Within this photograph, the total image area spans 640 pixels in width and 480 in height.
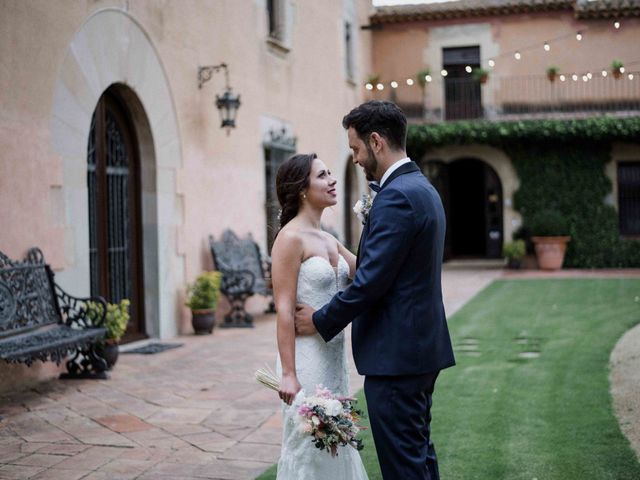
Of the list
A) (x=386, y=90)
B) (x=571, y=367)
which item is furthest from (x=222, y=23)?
(x=386, y=90)

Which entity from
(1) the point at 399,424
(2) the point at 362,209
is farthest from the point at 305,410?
(2) the point at 362,209

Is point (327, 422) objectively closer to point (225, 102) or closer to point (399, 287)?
point (399, 287)

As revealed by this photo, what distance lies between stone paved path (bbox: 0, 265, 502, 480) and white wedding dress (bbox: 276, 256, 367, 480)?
1078 millimetres

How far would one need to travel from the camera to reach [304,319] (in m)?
2.98

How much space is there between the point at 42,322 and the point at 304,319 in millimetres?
3874

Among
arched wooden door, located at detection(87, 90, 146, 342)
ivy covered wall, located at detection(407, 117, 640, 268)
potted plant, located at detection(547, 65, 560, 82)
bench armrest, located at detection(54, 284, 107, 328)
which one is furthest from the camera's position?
potted plant, located at detection(547, 65, 560, 82)

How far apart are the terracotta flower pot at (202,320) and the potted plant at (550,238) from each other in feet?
36.6

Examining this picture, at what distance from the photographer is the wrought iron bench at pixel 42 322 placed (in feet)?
18.6

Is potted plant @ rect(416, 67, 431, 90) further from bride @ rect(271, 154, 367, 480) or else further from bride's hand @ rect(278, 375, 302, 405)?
bride's hand @ rect(278, 375, 302, 405)

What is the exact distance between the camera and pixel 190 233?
9453 mm

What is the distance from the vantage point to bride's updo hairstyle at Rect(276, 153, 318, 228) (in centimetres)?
312

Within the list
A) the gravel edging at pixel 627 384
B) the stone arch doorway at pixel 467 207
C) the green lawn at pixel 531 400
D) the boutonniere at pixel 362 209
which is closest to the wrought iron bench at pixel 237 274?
the green lawn at pixel 531 400

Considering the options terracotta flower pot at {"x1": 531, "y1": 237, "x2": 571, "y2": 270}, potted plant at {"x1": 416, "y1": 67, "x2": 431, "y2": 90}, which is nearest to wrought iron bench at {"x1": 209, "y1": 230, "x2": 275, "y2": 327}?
terracotta flower pot at {"x1": 531, "y1": 237, "x2": 571, "y2": 270}

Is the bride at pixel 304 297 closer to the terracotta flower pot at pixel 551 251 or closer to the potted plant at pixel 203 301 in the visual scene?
the potted plant at pixel 203 301
